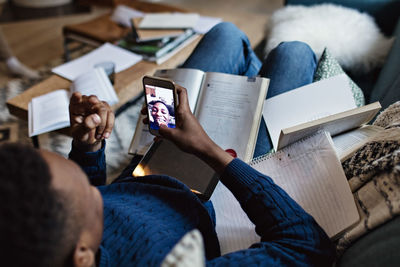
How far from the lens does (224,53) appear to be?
1114mm

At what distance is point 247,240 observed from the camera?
712 mm

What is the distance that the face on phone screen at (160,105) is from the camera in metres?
0.78

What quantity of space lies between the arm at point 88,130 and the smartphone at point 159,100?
13 cm

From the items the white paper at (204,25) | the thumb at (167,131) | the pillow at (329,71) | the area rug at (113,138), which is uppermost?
the pillow at (329,71)

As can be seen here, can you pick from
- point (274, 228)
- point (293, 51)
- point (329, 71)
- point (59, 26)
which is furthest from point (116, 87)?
point (59, 26)

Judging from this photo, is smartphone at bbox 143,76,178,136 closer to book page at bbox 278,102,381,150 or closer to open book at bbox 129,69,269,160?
open book at bbox 129,69,269,160

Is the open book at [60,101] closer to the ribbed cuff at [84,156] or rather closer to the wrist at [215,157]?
the ribbed cuff at [84,156]

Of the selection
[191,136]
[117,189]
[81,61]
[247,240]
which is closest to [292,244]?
[247,240]

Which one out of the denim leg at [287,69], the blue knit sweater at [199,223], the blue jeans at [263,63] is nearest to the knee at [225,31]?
the blue jeans at [263,63]

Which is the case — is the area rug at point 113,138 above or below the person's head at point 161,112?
below

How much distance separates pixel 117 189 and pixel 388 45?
1.31m

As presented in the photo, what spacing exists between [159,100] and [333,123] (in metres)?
0.44

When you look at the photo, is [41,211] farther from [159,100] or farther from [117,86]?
[117,86]

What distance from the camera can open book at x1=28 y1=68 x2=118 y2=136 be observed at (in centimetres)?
107
